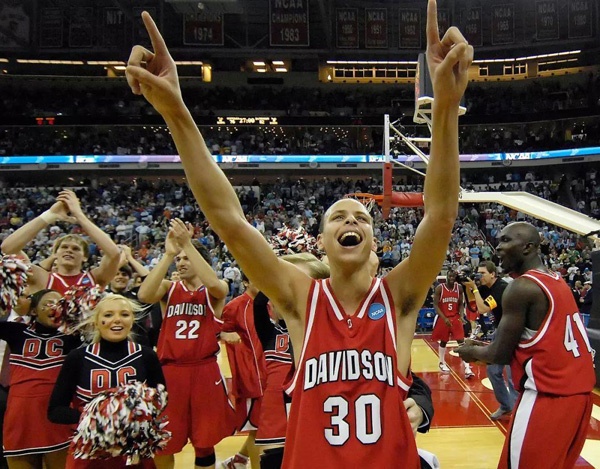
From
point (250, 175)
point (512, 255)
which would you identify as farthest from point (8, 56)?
point (512, 255)

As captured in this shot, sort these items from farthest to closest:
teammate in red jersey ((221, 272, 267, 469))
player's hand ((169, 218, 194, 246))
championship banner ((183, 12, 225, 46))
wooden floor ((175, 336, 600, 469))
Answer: championship banner ((183, 12, 225, 46)) < wooden floor ((175, 336, 600, 469)) < teammate in red jersey ((221, 272, 267, 469)) < player's hand ((169, 218, 194, 246))

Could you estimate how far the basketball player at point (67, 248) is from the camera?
3.49 meters

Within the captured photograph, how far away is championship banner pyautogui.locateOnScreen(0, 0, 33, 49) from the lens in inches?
789

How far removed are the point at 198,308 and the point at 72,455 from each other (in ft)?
4.90

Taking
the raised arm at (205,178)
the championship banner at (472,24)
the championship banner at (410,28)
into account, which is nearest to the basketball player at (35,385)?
the raised arm at (205,178)

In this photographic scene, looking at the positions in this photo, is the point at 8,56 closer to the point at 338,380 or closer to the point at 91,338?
the point at 91,338

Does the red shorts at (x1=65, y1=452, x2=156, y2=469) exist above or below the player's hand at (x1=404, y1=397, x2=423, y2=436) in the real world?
below

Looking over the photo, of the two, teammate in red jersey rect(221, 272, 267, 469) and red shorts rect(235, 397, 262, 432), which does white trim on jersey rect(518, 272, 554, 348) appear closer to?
teammate in red jersey rect(221, 272, 267, 469)

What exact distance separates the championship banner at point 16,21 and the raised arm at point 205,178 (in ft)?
74.6

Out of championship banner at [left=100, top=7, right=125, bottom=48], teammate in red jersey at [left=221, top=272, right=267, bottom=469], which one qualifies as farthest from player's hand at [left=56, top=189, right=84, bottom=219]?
championship banner at [left=100, top=7, right=125, bottom=48]

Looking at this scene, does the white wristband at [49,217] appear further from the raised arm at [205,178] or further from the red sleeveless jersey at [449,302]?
the red sleeveless jersey at [449,302]

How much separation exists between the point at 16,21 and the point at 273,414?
2206cm

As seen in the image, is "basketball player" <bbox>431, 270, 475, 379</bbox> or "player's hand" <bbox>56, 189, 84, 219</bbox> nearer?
"player's hand" <bbox>56, 189, 84, 219</bbox>

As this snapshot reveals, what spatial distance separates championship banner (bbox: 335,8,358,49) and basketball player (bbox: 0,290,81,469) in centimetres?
2006
